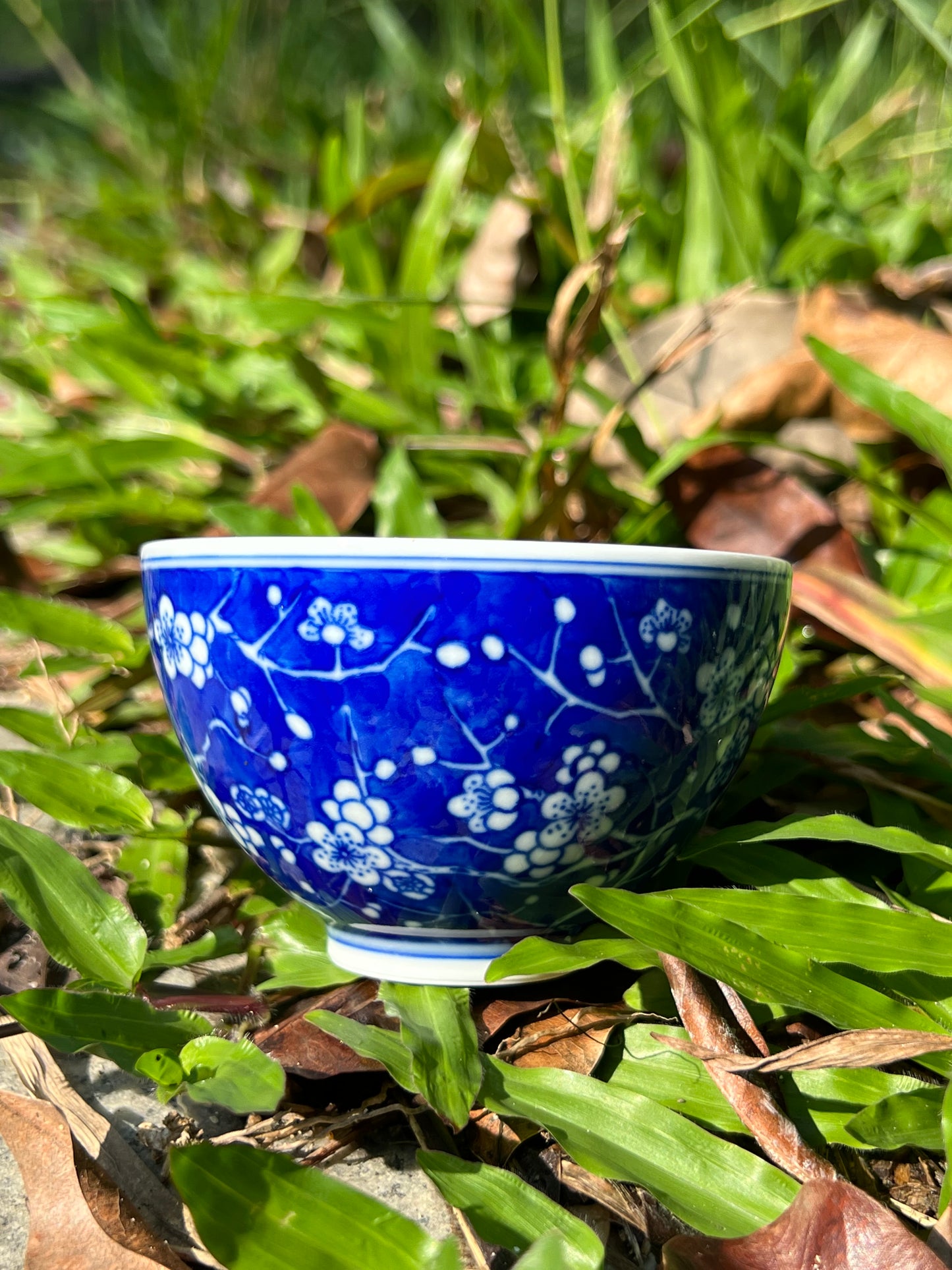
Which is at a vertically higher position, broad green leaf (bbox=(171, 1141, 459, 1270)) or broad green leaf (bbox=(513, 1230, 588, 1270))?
broad green leaf (bbox=(513, 1230, 588, 1270))

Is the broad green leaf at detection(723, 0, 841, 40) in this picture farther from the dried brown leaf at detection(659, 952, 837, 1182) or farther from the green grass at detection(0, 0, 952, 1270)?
the dried brown leaf at detection(659, 952, 837, 1182)

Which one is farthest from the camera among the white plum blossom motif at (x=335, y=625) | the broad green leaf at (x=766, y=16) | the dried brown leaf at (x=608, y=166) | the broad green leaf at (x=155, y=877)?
the broad green leaf at (x=766, y=16)

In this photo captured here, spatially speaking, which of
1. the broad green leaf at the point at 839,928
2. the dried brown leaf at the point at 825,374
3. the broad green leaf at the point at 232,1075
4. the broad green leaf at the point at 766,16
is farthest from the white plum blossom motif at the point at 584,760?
the broad green leaf at the point at 766,16

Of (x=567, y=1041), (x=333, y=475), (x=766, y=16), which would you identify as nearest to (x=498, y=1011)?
(x=567, y=1041)

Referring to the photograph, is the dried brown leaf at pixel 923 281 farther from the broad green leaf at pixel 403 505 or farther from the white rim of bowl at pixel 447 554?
the white rim of bowl at pixel 447 554

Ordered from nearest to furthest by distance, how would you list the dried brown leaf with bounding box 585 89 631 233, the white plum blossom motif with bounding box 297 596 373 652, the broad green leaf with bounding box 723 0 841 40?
the white plum blossom motif with bounding box 297 596 373 652, the dried brown leaf with bounding box 585 89 631 233, the broad green leaf with bounding box 723 0 841 40

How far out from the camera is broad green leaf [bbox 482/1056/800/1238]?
0.55 m

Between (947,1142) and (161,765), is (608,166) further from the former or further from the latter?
(947,1142)

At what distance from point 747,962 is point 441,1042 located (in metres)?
0.18

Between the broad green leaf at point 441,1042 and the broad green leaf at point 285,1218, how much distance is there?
0.07 meters

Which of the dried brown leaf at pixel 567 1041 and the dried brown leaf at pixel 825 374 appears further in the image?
the dried brown leaf at pixel 825 374

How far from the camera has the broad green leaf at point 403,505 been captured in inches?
45.2

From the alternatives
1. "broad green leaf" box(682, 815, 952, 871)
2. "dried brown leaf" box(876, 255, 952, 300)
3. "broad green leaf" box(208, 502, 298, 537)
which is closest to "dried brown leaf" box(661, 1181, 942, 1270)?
"broad green leaf" box(682, 815, 952, 871)

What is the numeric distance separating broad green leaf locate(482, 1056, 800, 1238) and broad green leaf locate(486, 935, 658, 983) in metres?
0.05
